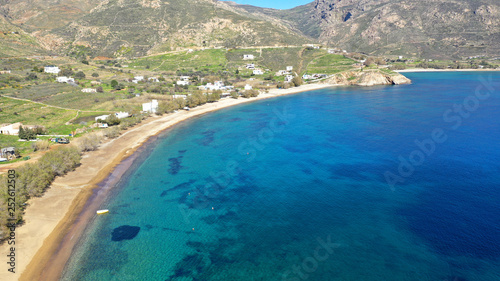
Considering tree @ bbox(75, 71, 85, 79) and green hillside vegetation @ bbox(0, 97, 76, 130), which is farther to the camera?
tree @ bbox(75, 71, 85, 79)

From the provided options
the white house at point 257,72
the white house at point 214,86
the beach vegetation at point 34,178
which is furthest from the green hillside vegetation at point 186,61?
the beach vegetation at point 34,178

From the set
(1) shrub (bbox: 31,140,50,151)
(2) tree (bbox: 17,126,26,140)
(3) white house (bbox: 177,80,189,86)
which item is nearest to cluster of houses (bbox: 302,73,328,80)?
(3) white house (bbox: 177,80,189,86)

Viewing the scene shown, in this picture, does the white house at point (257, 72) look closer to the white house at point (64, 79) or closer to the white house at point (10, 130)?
the white house at point (64, 79)

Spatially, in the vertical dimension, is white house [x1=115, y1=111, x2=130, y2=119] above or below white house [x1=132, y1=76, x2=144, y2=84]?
below

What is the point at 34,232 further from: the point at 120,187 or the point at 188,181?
the point at 188,181

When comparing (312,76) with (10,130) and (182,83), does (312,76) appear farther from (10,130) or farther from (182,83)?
(10,130)

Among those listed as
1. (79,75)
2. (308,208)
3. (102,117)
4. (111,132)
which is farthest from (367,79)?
(79,75)

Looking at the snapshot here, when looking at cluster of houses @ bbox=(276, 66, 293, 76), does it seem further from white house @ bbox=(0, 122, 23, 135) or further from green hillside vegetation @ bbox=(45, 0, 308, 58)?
white house @ bbox=(0, 122, 23, 135)

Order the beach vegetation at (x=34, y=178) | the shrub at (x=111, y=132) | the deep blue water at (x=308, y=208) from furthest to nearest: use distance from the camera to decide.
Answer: the shrub at (x=111, y=132)
the beach vegetation at (x=34, y=178)
the deep blue water at (x=308, y=208)
